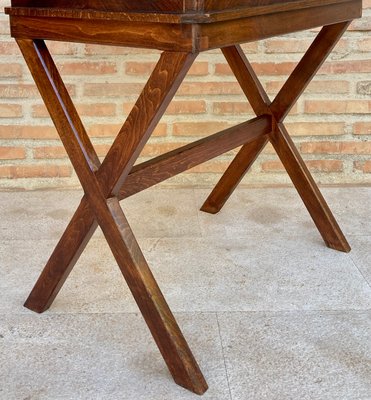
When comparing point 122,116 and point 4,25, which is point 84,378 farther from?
point 4,25

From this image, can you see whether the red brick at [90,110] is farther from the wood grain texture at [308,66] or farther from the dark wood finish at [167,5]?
the dark wood finish at [167,5]

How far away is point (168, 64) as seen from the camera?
1471 mm

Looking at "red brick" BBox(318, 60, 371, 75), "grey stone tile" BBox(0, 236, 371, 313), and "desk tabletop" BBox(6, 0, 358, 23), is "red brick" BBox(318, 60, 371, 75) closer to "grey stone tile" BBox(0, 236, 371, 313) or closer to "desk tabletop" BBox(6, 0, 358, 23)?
"grey stone tile" BBox(0, 236, 371, 313)

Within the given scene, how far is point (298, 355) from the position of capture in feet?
5.69

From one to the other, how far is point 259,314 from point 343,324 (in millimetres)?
214

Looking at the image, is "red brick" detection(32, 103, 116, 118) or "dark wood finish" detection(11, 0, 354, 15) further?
"red brick" detection(32, 103, 116, 118)

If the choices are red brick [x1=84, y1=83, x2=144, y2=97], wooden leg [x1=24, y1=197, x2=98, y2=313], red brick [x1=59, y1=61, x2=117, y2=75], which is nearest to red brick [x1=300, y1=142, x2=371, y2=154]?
red brick [x1=84, y1=83, x2=144, y2=97]

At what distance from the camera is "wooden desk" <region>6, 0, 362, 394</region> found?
1444 mm

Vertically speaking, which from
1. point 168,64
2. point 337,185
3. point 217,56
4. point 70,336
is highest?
point 168,64

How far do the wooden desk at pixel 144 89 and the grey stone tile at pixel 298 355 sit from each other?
0.14 metres

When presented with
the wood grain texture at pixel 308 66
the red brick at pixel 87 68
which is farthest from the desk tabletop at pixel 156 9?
the red brick at pixel 87 68

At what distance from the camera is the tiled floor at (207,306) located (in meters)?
1.63

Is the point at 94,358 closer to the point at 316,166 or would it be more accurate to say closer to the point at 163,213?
the point at 163,213

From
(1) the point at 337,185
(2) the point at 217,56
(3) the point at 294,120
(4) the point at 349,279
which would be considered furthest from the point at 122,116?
(4) the point at 349,279
